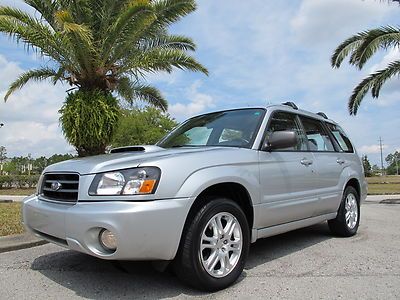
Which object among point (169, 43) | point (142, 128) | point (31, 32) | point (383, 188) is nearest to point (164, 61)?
point (169, 43)

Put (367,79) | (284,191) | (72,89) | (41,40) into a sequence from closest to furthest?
1. (284,191)
2. (41,40)
3. (72,89)
4. (367,79)

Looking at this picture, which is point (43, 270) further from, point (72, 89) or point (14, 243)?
point (72, 89)

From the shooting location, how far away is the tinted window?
16.0 feet

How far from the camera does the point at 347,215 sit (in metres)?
6.12

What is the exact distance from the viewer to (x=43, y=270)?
4.39 m

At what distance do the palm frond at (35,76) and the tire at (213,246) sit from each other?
10780 millimetres

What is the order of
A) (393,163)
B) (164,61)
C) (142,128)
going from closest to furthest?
(164,61) → (142,128) → (393,163)

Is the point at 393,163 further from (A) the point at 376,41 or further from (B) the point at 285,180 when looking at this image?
(B) the point at 285,180

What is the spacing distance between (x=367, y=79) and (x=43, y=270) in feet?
50.2

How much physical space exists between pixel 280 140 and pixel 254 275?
1418 mm

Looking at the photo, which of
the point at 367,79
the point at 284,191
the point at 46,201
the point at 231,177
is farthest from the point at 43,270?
the point at 367,79

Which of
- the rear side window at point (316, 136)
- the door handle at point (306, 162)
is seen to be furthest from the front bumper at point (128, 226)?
the rear side window at point (316, 136)

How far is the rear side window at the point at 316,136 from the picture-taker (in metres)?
5.57

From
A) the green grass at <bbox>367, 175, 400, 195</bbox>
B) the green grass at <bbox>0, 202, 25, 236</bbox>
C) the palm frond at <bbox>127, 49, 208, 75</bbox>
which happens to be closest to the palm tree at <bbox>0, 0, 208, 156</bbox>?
the palm frond at <bbox>127, 49, 208, 75</bbox>
